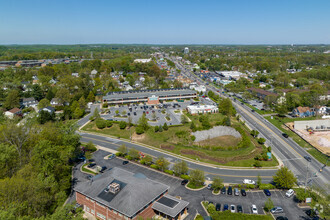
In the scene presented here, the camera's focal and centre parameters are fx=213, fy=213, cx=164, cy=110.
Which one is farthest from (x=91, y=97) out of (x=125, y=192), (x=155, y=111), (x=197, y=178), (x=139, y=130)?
(x=125, y=192)

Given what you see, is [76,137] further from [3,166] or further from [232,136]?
[232,136]

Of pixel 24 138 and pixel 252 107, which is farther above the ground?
pixel 24 138

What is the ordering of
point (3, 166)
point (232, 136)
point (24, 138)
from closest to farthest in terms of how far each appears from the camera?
1. point (3, 166)
2. point (24, 138)
3. point (232, 136)

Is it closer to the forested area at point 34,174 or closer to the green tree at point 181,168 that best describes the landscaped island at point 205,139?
the green tree at point 181,168

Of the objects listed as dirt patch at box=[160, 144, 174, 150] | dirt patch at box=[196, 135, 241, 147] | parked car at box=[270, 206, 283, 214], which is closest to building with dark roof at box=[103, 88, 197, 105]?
dirt patch at box=[196, 135, 241, 147]

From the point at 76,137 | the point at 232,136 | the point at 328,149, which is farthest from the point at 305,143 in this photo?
the point at 76,137
